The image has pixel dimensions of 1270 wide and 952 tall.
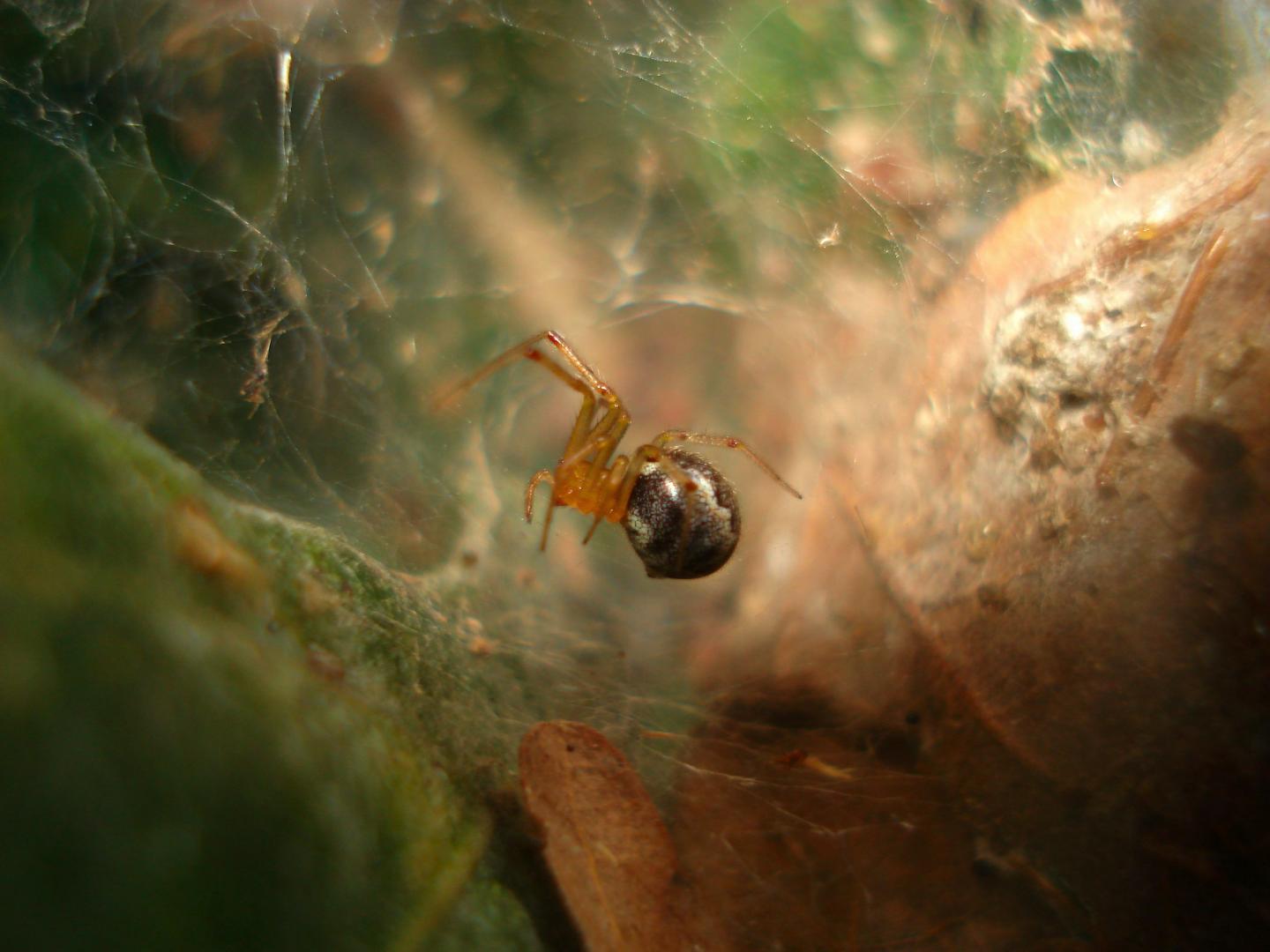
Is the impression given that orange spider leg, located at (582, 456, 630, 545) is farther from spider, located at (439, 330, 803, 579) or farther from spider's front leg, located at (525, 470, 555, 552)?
spider's front leg, located at (525, 470, 555, 552)

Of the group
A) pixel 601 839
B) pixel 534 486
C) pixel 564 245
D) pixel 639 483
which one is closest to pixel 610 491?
pixel 639 483

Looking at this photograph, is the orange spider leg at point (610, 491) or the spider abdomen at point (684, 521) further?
the orange spider leg at point (610, 491)

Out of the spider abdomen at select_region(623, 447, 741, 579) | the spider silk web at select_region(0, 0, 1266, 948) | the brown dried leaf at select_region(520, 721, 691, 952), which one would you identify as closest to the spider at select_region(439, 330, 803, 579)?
the spider abdomen at select_region(623, 447, 741, 579)

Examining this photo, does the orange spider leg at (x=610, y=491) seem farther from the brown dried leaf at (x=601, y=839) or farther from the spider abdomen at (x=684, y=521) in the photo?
the brown dried leaf at (x=601, y=839)

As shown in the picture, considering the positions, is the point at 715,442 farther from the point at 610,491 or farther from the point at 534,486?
the point at 534,486

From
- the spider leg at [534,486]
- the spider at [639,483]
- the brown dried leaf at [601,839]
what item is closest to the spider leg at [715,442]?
the spider at [639,483]

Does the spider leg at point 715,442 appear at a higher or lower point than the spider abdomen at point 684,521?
higher

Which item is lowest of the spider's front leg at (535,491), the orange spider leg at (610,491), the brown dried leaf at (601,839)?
the brown dried leaf at (601,839)

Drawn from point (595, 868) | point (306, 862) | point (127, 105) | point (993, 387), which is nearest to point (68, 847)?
point (306, 862)
